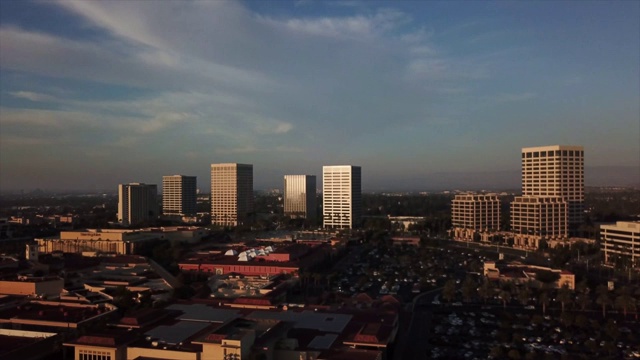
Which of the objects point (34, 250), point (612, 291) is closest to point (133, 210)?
point (34, 250)

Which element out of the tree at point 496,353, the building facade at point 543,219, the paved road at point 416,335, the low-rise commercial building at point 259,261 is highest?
the building facade at point 543,219

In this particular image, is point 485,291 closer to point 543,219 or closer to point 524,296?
point 524,296

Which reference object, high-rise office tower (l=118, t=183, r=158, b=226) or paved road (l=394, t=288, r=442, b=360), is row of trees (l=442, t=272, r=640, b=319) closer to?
paved road (l=394, t=288, r=442, b=360)

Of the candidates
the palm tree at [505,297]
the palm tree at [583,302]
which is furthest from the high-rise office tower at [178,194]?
the palm tree at [583,302]

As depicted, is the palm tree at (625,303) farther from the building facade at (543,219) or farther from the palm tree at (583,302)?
the building facade at (543,219)

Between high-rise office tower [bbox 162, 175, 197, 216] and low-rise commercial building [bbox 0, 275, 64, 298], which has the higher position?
high-rise office tower [bbox 162, 175, 197, 216]

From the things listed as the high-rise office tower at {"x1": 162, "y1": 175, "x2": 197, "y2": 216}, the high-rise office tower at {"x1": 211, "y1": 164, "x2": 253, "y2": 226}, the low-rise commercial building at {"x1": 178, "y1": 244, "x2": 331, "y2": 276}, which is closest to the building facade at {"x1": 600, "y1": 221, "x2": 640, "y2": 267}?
the low-rise commercial building at {"x1": 178, "y1": 244, "x2": 331, "y2": 276}

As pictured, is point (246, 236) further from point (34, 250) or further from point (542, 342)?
point (542, 342)
